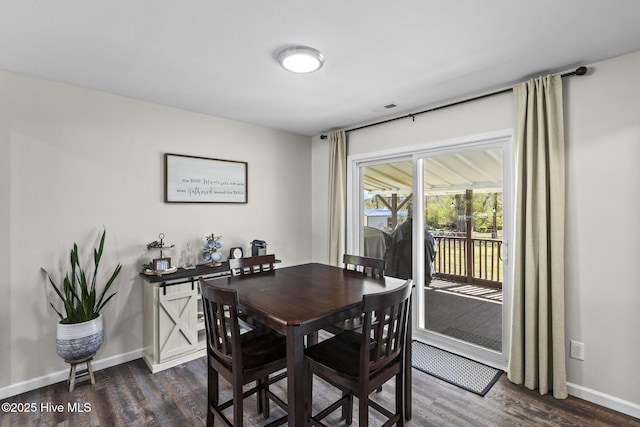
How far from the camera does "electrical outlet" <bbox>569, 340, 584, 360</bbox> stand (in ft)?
7.66

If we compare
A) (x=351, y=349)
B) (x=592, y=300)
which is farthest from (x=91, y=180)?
(x=592, y=300)

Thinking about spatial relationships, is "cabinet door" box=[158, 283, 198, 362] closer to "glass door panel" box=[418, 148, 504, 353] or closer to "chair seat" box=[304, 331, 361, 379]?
"chair seat" box=[304, 331, 361, 379]

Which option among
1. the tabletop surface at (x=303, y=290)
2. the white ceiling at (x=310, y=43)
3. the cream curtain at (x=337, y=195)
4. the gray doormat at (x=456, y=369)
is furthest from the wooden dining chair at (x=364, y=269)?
the white ceiling at (x=310, y=43)

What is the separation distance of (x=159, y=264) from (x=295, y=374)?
2.03 meters

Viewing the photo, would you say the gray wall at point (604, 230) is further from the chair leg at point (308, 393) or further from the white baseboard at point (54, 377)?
the white baseboard at point (54, 377)

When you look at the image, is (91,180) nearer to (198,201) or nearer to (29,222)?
(29,222)

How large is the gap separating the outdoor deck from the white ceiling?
198 cm

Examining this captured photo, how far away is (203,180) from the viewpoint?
345 cm

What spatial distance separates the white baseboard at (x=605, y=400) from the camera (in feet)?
7.02

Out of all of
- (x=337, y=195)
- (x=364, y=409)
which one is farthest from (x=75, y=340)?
(x=337, y=195)

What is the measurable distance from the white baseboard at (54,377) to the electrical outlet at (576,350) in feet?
12.2

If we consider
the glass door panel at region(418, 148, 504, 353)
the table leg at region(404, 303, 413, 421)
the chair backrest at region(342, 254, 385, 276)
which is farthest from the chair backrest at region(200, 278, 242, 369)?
the glass door panel at region(418, 148, 504, 353)

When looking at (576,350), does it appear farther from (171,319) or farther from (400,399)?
(171,319)

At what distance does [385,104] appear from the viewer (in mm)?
3180
